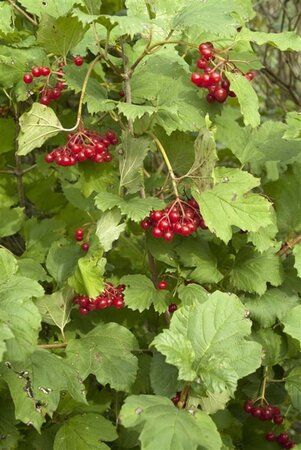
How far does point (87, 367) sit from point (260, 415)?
2.28 feet

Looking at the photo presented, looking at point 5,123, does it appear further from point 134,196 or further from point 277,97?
point 277,97

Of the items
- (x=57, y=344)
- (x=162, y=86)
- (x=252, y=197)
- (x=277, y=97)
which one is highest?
(x=162, y=86)

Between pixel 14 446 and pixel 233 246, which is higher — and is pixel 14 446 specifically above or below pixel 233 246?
below

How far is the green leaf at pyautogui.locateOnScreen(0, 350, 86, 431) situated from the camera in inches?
73.0

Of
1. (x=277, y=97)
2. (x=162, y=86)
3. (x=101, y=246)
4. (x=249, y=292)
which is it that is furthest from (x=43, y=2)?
(x=277, y=97)

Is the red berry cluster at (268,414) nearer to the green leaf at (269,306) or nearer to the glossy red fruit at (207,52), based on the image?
the green leaf at (269,306)

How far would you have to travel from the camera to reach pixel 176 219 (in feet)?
6.59

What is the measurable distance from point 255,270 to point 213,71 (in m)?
0.71

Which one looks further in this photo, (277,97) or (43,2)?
(277,97)

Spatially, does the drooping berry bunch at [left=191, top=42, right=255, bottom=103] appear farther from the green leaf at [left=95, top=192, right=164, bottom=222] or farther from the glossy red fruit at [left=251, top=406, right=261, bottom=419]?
the glossy red fruit at [left=251, top=406, right=261, bottom=419]

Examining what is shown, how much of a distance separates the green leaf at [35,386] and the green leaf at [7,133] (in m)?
1.28

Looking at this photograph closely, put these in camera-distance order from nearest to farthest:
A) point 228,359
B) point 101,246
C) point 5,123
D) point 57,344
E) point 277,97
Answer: point 228,359, point 101,246, point 57,344, point 5,123, point 277,97

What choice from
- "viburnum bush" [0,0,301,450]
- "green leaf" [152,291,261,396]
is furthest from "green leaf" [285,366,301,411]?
"green leaf" [152,291,261,396]

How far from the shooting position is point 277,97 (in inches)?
198
